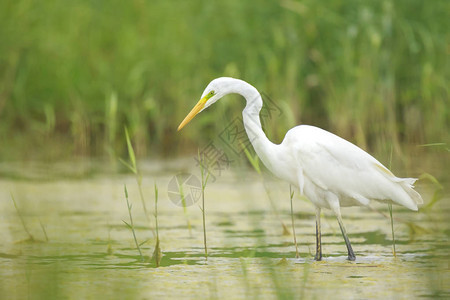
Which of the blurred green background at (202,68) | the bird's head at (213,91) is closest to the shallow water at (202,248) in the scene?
the bird's head at (213,91)

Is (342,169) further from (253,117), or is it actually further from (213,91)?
(213,91)

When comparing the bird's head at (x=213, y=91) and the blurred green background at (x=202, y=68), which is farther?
the blurred green background at (x=202, y=68)

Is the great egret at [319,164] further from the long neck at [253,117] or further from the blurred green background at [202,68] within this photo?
the blurred green background at [202,68]

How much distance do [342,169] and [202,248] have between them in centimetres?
98

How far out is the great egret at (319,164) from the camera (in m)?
4.80

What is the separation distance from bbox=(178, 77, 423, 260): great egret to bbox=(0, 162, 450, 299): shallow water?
280 millimetres

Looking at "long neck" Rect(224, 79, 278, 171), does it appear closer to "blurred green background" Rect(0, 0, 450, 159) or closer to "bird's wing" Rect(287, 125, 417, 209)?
"bird's wing" Rect(287, 125, 417, 209)

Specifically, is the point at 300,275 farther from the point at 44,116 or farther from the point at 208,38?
the point at 44,116

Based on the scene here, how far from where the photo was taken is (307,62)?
9.29m

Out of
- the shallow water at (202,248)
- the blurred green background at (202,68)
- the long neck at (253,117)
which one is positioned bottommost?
the shallow water at (202,248)

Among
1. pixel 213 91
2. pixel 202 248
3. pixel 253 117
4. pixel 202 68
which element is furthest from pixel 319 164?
pixel 202 68

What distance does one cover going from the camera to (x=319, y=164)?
15.7ft

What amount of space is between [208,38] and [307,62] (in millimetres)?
1197

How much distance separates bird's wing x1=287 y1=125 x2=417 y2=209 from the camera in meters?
4.80
